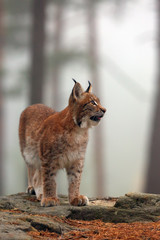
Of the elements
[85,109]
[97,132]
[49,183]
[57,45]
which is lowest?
[97,132]

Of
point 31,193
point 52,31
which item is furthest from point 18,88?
point 31,193

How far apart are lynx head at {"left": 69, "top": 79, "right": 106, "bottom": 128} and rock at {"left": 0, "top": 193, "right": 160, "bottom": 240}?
980 millimetres

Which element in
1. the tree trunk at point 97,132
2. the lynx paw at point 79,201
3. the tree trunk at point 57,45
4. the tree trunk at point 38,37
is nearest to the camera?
the lynx paw at point 79,201

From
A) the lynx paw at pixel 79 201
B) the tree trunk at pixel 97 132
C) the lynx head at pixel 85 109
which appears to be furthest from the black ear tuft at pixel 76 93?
the tree trunk at pixel 97 132

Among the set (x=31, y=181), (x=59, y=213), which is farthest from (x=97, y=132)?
(x=59, y=213)

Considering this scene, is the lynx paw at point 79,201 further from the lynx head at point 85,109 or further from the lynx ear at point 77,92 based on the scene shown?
the lynx ear at point 77,92

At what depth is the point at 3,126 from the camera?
57.2 ft

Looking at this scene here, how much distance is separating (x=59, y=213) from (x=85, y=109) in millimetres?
1261

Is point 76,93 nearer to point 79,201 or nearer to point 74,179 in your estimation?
point 74,179

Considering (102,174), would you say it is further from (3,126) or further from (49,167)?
(49,167)

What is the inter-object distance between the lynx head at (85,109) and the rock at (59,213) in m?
0.98

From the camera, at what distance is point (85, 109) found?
4832 mm

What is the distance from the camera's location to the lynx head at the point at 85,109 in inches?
189

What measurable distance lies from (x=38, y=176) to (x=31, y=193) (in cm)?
32
